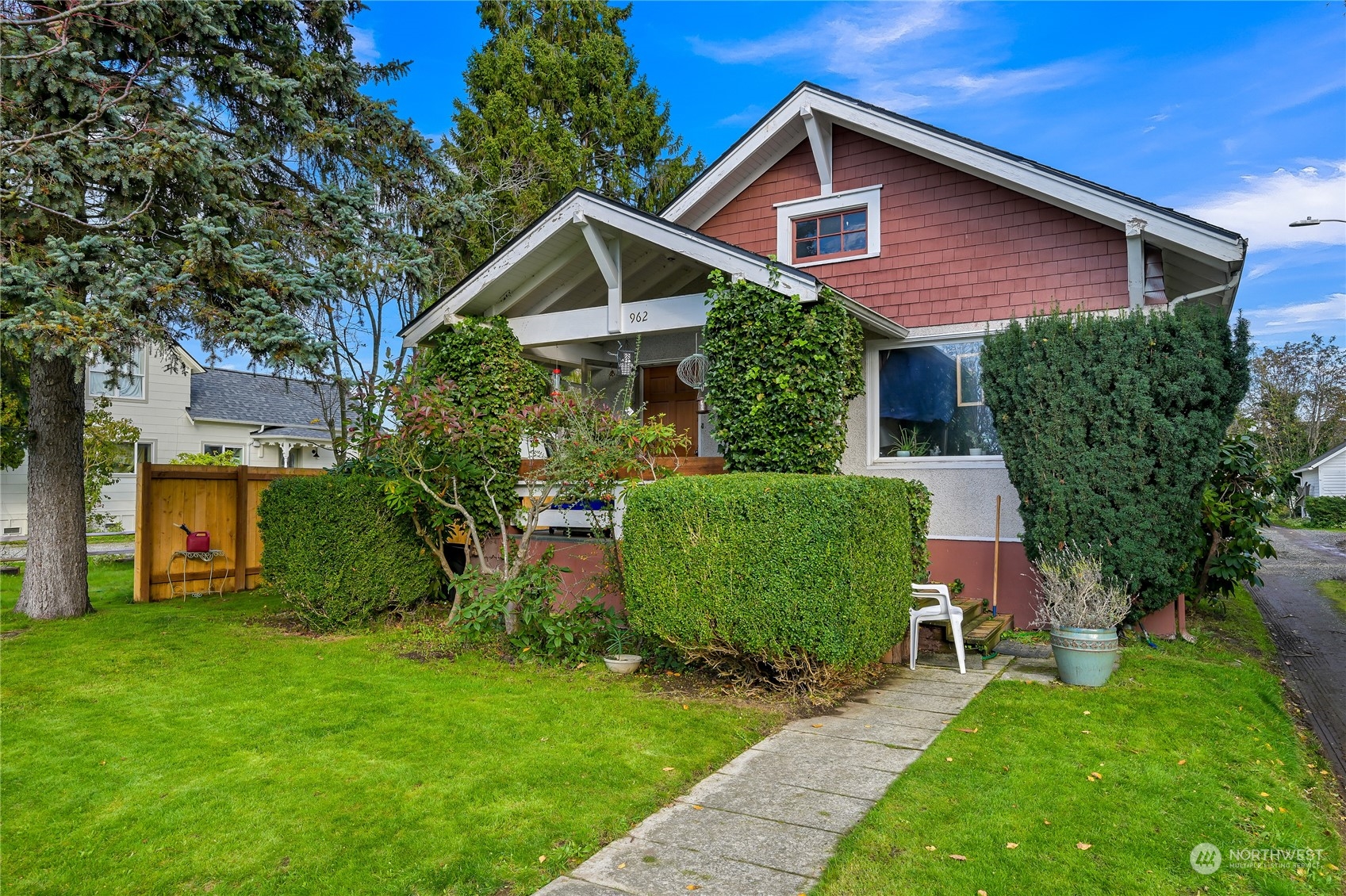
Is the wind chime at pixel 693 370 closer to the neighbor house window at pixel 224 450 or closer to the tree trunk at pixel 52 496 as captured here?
the tree trunk at pixel 52 496

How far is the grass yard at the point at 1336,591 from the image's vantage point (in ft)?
40.1

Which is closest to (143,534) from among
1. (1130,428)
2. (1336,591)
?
(1130,428)

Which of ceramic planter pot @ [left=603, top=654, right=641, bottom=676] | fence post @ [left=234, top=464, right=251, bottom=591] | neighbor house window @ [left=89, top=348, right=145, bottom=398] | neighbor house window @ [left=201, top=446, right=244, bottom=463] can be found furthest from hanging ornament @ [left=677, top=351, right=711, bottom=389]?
neighbor house window @ [left=201, top=446, right=244, bottom=463]

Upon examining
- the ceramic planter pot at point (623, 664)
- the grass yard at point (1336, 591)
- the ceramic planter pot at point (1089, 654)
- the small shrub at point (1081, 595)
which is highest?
the small shrub at point (1081, 595)

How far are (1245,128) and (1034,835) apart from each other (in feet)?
47.5

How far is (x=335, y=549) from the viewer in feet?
27.9

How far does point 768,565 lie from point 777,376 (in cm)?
297

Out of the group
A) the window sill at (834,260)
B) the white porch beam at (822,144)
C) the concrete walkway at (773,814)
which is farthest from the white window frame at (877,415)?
the concrete walkway at (773,814)

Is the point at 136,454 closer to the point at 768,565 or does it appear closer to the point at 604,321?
the point at 604,321

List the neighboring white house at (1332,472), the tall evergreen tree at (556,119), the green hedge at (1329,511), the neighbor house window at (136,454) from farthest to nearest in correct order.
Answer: the neighboring white house at (1332,472) < the green hedge at (1329,511) < the neighbor house window at (136,454) < the tall evergreen tree at (556,119)

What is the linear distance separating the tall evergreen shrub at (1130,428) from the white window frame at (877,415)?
1502 mm

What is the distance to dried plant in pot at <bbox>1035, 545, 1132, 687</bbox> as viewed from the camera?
21.2 ft

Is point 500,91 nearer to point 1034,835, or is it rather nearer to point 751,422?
point 751,422

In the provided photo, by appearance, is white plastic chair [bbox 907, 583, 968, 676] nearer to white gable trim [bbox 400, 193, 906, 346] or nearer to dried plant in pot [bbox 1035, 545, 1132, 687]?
dried plant in pot [bbox 1035, 545, 1132, 687]
